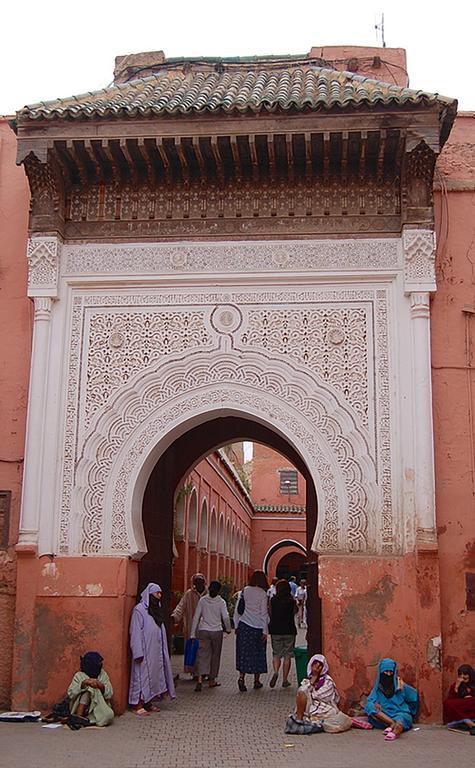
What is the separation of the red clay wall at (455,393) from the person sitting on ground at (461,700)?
225 millimetres

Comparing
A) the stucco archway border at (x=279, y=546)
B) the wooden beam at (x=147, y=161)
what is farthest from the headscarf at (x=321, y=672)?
the stucco archway border at (x=279, y=546)

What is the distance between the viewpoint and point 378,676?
623cm

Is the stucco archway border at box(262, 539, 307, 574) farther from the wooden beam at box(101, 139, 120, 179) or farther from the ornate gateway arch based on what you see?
the wooden beam at box(101, 139, 120, 179)

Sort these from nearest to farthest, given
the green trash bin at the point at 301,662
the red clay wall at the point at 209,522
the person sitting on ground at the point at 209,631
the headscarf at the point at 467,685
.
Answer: the headscarf at the point at 467,685
the green trash bin at the point at 301,662
the person sitting on ground at the point at 209,631
the red clay wall at the point at 209,522

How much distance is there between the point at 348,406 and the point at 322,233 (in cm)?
151

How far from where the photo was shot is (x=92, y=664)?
21.1 ft

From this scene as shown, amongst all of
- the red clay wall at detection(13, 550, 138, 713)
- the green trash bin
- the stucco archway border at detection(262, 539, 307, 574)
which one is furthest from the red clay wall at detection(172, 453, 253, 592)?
the red clay wall at detection(13, 550, 138, 713)

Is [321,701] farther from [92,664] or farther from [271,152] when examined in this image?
[271,152]

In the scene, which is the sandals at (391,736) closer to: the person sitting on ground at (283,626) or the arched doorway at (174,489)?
the arched doorway at (174,489)

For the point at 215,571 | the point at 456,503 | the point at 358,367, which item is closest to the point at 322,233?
the point at 358,367

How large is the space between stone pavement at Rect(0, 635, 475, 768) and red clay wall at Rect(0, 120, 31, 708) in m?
1.02

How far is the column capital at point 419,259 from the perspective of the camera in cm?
703

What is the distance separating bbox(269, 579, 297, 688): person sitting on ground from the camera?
338 inches

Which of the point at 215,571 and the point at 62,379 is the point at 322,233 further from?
the point at 215,571
